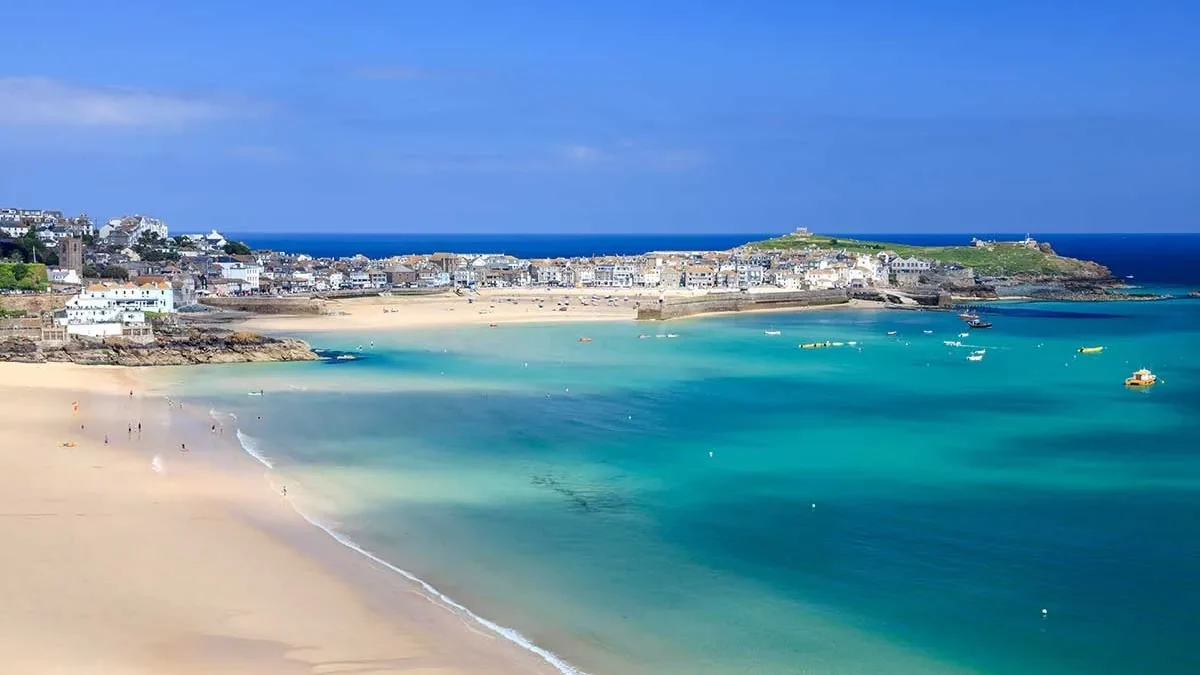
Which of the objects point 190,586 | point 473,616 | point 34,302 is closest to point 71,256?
point 34,302

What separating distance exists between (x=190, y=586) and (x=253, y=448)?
8825 millimetres

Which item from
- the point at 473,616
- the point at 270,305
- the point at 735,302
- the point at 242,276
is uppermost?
the point at 242,276

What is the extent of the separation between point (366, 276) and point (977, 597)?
65384mm

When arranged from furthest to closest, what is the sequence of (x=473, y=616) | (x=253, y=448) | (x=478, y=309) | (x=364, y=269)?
(x=364, y=269), (x=478, y=309), (x=253, y=448), (x=473, y=616)

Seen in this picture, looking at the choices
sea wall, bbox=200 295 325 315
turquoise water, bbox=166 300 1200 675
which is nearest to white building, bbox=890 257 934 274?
sea wall, bbox=200 295 325 315

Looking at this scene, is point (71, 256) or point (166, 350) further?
point (71, 256)

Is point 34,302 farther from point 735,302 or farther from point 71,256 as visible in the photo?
point 735,302

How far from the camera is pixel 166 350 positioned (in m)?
36.3

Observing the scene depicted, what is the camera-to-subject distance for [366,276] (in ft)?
247

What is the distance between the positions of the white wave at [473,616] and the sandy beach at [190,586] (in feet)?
0.43

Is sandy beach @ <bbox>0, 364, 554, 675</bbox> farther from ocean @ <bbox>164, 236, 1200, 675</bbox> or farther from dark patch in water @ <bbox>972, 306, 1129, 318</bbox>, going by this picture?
dark patch in water @ <bbox>972, 306, 1129, 318</bbox>

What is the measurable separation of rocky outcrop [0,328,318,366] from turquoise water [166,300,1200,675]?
194cm

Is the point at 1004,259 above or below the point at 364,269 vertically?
above

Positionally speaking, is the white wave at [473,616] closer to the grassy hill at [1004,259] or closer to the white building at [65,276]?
the white building at [65,276]
